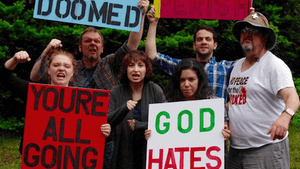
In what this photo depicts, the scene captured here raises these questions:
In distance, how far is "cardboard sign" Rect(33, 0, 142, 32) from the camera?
12.1 ft

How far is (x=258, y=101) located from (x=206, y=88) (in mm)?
555

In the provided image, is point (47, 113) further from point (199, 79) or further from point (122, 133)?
point (199, 79)

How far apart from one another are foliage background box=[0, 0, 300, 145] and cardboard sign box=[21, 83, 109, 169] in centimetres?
369

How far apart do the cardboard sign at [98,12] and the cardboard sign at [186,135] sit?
972mm

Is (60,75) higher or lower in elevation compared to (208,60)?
lower

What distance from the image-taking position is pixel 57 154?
3104mm

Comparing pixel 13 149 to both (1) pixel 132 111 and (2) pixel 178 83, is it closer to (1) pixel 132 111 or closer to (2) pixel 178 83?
(1) pixel 132 111

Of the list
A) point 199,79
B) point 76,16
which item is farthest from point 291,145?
point 76,16

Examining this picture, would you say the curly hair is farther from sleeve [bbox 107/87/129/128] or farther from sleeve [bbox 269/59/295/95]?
sleeve [bbox 269/59/295/95]

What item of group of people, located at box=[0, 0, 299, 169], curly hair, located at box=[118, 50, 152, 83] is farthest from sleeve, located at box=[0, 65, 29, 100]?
curly hair, located at box=[118, 50, 152, 83]

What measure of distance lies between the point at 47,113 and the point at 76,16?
108 cm

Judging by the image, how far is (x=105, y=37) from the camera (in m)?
6.92

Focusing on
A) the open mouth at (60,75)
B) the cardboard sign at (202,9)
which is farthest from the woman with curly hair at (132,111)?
the cardboard sign at (202,9)

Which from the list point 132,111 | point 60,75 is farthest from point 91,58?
point 132,111
